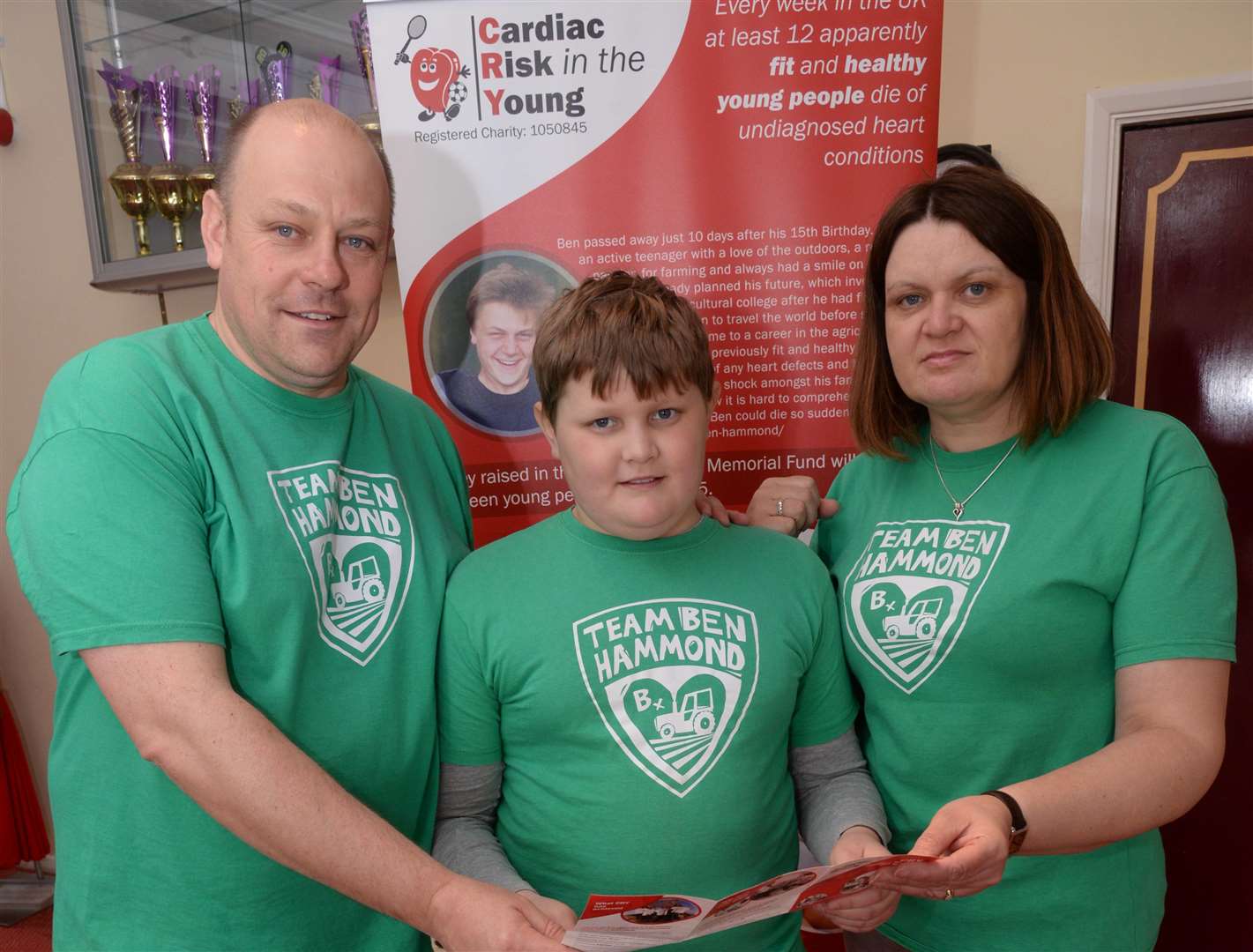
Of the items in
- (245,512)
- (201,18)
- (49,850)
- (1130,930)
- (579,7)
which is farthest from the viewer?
(49,850)

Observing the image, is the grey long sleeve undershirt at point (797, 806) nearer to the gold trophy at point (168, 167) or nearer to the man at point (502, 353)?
the man at point (502, 353)

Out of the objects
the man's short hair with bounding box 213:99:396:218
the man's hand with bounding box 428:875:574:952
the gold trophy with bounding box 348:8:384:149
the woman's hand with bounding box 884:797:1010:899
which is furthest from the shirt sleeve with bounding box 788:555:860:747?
the gold trophy with bounding box 348:8:384:149

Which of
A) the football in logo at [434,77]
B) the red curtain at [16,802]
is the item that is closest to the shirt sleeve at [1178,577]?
the football in logo at [434,77]

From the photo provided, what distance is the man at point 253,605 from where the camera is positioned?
113 cm

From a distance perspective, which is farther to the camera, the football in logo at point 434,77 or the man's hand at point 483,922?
the football in logo at point 434,77

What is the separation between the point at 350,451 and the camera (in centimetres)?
147

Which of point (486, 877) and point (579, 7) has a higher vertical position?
point (579, 7)

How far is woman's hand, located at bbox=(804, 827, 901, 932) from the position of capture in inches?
49.2

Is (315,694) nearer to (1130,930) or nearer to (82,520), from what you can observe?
(82,520)

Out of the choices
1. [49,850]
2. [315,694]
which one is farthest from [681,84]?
[49,850]

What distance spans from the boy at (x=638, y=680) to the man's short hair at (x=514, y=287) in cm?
86

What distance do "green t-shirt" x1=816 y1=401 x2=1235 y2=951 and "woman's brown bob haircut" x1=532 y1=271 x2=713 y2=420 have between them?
49cm

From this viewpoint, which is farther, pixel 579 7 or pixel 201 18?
pixel 201 18

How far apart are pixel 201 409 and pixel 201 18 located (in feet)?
8.84
